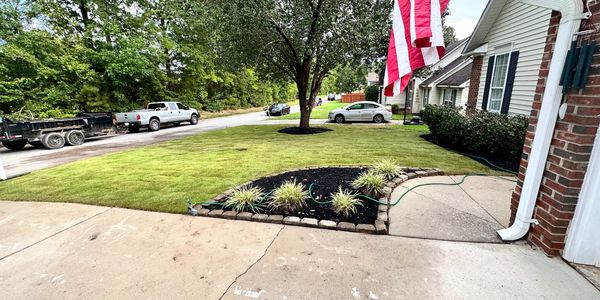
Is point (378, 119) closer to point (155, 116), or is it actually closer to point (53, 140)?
point (155, 116)

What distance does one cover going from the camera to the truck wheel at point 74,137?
33.4ft

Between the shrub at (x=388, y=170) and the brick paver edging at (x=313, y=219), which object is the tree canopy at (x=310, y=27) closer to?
the shrub at (x=388, y=170)

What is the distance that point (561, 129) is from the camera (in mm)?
2174

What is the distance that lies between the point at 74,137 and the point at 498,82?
16.0m

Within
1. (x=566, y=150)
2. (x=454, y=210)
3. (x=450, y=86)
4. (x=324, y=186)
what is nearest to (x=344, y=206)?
(x=324, y=186)

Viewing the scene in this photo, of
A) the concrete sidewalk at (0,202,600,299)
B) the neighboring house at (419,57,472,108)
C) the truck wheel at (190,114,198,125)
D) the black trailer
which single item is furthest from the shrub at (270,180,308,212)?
the truck wheel at (190,114,198,125)

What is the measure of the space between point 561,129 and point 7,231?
20.4 ft

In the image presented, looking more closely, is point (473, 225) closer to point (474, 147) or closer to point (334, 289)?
point (334, 289)

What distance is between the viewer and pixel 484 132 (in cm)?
613

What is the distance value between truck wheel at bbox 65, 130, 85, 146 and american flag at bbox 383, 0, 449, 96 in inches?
505

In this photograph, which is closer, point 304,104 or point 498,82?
point 498,82

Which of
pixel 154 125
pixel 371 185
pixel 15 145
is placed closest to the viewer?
pixel 371 185

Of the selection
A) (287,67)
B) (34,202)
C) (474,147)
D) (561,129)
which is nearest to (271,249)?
(561,129)

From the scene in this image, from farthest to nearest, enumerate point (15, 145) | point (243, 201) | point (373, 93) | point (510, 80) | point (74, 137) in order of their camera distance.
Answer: point (373, 93) < point (74, 137) < point (15, 145) < point (510, 80) < point (243, 201)
